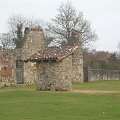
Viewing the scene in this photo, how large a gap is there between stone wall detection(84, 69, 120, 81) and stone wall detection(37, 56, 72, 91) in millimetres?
21333

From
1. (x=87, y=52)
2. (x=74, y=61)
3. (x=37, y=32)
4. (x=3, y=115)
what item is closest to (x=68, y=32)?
(x=87, y=52)

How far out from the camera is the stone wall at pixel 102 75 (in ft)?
170

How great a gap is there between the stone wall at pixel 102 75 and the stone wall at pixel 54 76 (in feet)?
70.0

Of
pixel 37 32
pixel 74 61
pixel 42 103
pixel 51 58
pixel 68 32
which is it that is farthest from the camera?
pixel 68 32

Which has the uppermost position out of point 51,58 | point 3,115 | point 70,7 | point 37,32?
point 70,7

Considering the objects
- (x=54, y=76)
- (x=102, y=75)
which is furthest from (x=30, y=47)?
(x=102, y=75)

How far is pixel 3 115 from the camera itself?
15711 millimetres

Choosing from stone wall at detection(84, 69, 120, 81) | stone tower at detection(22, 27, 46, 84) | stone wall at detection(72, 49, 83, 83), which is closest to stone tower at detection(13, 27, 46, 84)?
stone tower at detection(22, 27, 46, 84)

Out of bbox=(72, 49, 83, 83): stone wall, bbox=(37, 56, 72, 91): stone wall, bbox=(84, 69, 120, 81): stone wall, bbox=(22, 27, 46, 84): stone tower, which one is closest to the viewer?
bbox=(37, 56, 72, 91): stone wall

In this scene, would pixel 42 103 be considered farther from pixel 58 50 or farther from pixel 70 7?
pixel 70 7

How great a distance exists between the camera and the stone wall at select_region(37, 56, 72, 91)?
29.3 metres

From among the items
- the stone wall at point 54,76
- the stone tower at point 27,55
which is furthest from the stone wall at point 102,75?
the stone wall at point 54,76

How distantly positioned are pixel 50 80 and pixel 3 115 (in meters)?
13.8

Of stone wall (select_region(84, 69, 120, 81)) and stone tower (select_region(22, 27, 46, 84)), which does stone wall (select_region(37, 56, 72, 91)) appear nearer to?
stone tower (select_region(22, 27, 46, 84))
